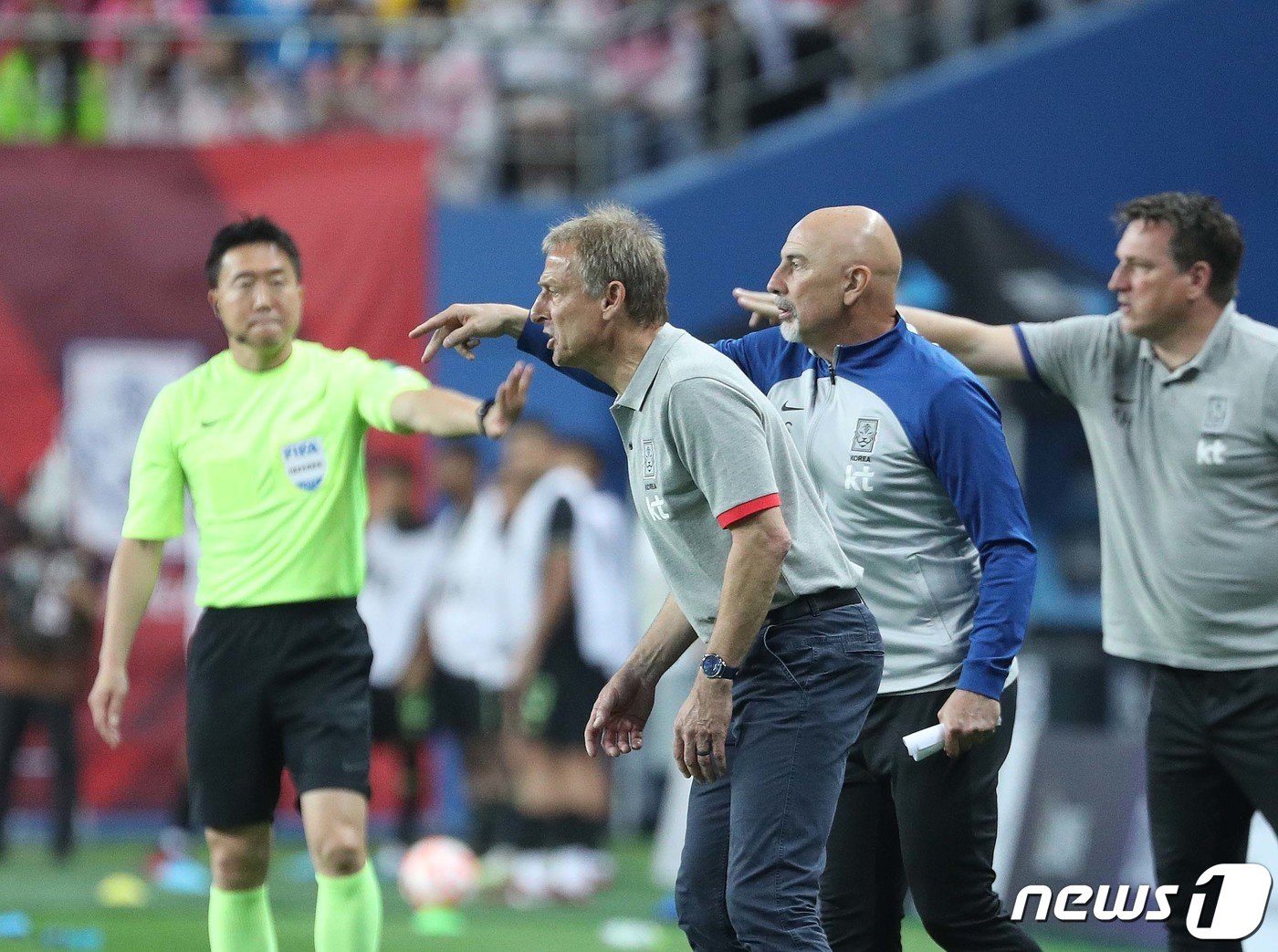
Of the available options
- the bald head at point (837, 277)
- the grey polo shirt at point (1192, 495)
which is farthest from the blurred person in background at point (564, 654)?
the bald head at point (837, 277)

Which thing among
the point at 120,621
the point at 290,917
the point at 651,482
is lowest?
the point at 290,917

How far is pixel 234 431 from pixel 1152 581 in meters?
3.11

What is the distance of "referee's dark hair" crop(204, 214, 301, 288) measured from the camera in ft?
21.6

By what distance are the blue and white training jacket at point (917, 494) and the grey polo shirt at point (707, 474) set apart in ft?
1.37

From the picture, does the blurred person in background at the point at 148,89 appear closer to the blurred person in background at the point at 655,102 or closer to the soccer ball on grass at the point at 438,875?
the blurred person in background at the point at 655,102

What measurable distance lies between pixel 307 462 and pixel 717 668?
235 cm

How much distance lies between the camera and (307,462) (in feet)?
21.2

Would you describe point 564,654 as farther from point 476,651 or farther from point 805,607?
point 805,607

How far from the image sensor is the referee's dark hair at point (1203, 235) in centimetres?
575

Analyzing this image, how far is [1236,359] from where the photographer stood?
573cm

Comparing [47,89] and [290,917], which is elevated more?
[47,89]

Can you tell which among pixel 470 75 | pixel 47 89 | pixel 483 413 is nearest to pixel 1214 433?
pixel 483 413

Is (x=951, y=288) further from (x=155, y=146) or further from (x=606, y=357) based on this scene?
(x=606, y=357)

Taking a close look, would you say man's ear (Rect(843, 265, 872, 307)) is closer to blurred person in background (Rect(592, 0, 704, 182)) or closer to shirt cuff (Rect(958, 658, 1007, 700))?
shirt cuff (Rect(958, 658, 1007, 700))
